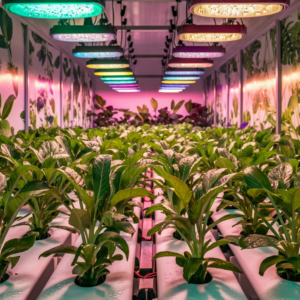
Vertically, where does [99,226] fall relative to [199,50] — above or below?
below

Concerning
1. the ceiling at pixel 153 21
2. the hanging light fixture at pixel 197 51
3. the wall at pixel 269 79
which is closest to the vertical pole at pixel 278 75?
the wall at pixel 269 79

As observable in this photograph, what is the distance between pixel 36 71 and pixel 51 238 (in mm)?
5304

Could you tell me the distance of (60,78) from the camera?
25.3 ft

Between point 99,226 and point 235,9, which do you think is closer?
point 99,226

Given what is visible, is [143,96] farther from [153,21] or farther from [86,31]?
[86,31]

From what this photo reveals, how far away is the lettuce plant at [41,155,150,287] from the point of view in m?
0.90

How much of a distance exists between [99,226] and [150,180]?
1.63ft

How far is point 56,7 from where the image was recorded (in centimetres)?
250

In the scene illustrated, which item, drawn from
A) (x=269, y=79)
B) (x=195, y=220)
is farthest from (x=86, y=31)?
(x=269, y=79)

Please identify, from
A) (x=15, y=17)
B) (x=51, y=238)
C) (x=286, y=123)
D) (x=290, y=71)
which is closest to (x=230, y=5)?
(x=51, y=238)

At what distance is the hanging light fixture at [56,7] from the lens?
2.32 metres

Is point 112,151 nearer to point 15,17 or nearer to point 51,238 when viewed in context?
point 51,238

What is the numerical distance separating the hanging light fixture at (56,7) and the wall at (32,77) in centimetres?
209

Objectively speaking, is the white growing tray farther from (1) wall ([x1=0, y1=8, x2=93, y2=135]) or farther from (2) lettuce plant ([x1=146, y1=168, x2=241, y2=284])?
(1) wall ([x1=0, y1=8, x2=93, y2=135])
